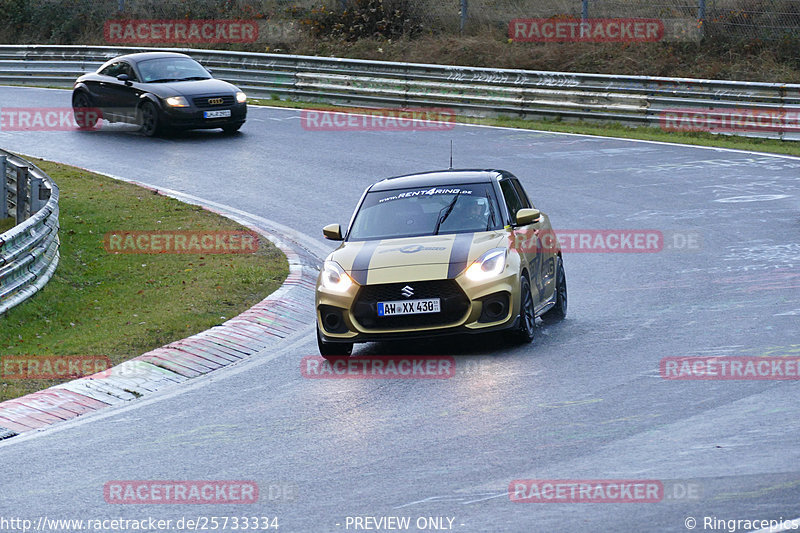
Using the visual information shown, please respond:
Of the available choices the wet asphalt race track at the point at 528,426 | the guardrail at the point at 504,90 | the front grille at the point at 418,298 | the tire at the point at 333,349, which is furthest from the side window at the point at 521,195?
the guardrail at the point at 504,90

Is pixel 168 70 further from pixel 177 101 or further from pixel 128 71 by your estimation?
pixel 177 101

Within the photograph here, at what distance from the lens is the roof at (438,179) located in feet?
39.4

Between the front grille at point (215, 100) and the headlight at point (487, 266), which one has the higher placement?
the headlight at point (487, 266)

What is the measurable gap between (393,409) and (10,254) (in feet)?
16.7

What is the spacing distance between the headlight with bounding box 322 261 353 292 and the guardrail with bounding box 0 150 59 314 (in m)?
3.27

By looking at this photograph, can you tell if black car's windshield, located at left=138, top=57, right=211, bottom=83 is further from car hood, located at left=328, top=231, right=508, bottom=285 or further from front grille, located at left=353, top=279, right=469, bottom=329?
front grille, located at left=353, top=279, right=469, bottom=329

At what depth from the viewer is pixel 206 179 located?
2100 cm

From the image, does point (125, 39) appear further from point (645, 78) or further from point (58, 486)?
point (58, 486)

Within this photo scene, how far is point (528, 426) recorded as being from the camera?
8.31 metres

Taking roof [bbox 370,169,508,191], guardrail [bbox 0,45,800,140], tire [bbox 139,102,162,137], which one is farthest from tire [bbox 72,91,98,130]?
roof [bbox 370,169,508,191]

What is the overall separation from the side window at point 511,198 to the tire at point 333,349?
6.82ft

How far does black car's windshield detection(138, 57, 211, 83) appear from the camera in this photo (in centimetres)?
2620

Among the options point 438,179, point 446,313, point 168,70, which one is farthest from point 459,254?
point 168,70

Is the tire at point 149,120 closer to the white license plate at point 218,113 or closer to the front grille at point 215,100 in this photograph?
the front grille at point 215,100
